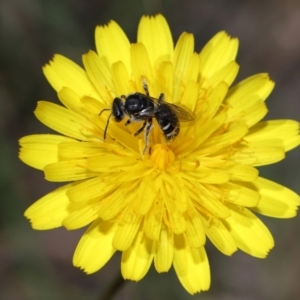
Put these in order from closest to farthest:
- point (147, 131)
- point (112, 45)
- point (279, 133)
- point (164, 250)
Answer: point (164, 250), point (147, 131), point (279, 133), point (112, 45)

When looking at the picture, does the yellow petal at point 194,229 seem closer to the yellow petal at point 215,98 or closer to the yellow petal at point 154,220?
the yellow petal at point 154,220

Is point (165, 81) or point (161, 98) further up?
point (165, 81)

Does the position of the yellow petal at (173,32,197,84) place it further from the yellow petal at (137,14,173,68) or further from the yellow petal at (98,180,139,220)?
the yellow petal at (98,180,139,220)

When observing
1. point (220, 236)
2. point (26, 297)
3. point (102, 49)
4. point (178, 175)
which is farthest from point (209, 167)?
point (26, 297)

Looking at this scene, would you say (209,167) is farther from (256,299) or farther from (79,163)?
(256,299)

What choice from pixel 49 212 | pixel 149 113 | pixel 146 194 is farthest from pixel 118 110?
pixel 49 212

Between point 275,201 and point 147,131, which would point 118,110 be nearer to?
point 147,131

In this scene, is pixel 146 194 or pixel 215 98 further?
pixel 215 98
